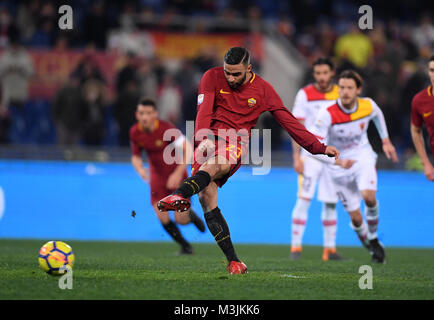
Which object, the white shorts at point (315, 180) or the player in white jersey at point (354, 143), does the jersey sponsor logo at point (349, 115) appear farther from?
the white shorts at point (315, 180)

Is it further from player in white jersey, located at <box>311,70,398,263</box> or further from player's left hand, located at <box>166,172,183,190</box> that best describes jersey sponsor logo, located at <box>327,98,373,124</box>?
player's left hand, located at <box>166,172,183,190</box>

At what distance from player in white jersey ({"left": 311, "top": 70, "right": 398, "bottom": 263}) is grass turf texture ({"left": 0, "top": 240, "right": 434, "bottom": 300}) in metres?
0.69

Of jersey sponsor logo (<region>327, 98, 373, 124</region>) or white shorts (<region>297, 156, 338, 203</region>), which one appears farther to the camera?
white shorts (<region>297, 156, 338, 203</region>)

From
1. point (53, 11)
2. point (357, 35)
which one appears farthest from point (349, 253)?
point (53, 11)

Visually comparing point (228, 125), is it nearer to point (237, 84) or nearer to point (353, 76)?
point (237, 84)

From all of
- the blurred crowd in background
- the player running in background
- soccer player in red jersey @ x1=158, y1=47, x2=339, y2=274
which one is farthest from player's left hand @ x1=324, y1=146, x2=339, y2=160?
the blurred crowd in background

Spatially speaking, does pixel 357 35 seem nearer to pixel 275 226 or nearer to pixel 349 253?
pixel 275 226

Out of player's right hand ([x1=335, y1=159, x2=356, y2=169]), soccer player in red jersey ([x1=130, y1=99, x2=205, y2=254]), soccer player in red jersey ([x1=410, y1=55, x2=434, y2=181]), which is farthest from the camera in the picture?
soccer player in red jersey ([x1=130, y1=99, x2=205, y2=254])

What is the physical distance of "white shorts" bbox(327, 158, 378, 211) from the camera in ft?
31.2

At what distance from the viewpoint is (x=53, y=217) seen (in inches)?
501

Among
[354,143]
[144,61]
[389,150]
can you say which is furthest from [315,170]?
[144,61]

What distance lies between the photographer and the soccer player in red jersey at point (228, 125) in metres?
6.89

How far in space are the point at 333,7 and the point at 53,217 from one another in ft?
38.1

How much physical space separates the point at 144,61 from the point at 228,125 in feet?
30.7
